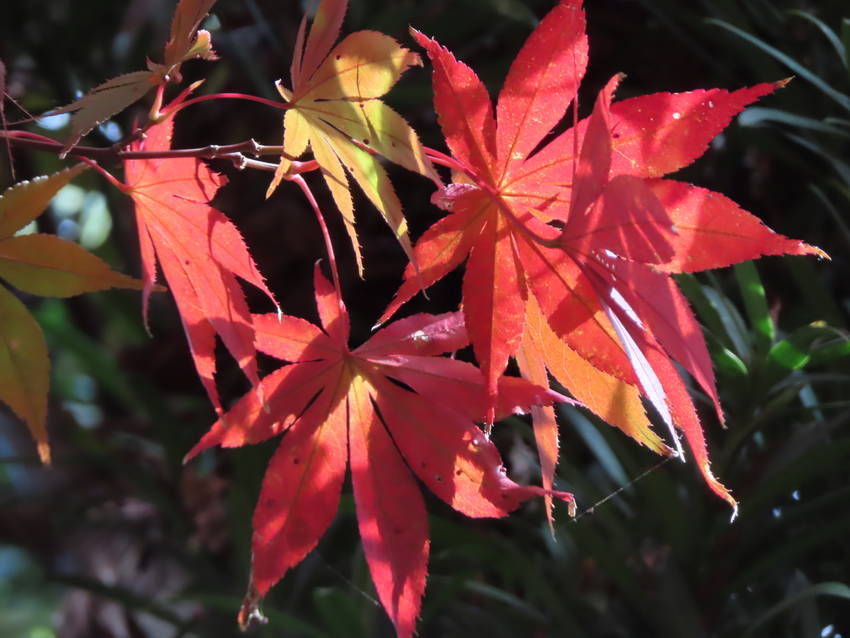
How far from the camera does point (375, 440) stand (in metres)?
0.39

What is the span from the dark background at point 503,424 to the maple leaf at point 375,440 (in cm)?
9

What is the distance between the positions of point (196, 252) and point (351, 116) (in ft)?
0.28

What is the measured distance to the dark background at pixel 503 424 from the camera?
565mm

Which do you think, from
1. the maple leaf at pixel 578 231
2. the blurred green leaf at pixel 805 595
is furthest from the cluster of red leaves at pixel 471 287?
the blurred green leaf at pixel 805 595

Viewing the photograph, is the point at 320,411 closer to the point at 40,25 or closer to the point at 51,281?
the point at 51,281

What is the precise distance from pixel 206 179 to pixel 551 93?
15cm

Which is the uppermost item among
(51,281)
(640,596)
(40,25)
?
(51,281)

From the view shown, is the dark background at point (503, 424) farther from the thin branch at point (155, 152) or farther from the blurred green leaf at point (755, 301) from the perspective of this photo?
the thin branch at point (155, 152)

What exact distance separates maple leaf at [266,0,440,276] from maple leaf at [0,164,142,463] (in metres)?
0.09

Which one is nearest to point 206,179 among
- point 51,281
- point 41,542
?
point 51,281

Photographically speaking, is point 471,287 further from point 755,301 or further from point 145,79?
point 755,301

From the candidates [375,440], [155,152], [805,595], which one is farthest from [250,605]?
[805,595]

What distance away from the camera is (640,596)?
2.02 ft

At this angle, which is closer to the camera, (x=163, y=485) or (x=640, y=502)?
(x=640, y=502)
